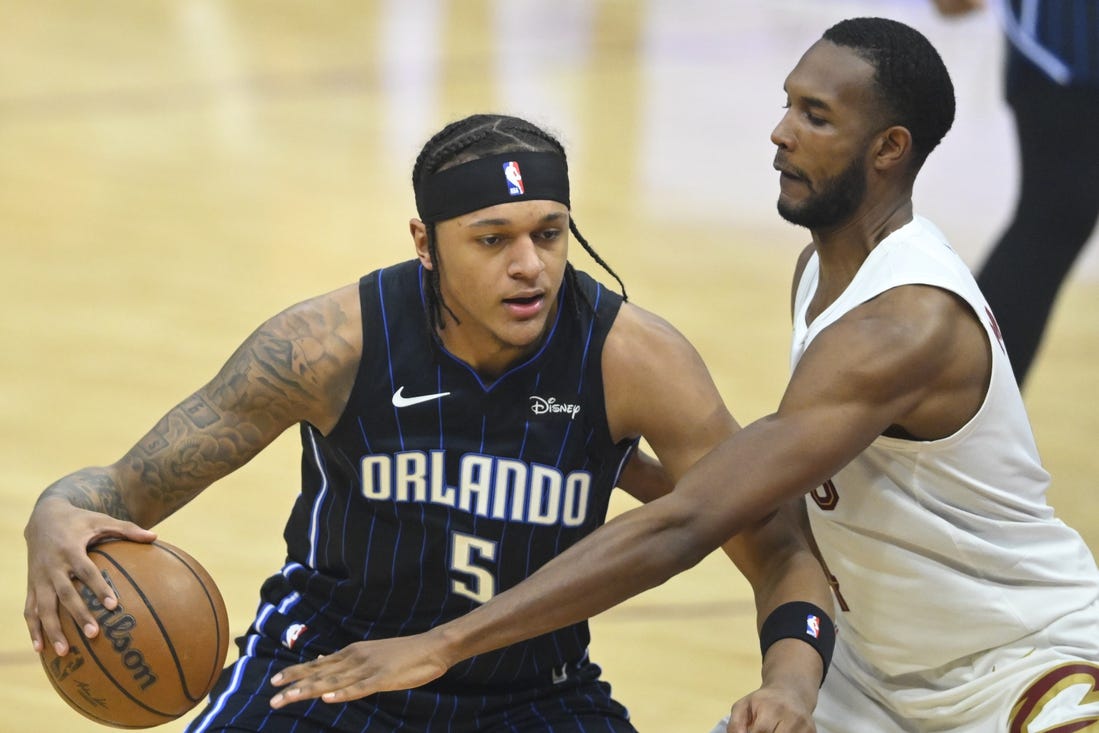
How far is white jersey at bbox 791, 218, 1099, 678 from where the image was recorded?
11.5 feet

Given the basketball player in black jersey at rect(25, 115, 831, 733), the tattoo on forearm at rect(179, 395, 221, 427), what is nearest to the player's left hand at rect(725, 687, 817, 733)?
the basketball player in black jersey at rect(25, 115, 831, 733)

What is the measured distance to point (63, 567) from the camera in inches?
138

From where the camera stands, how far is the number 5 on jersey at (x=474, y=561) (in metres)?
3.78

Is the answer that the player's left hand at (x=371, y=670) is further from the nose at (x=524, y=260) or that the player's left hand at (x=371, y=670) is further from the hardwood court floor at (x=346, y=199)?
the hardwood court floor at (x=346, y=199)

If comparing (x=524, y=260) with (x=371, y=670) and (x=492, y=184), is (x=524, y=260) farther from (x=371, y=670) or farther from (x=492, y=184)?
(x=371, y=670)

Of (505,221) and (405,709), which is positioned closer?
(505,221)

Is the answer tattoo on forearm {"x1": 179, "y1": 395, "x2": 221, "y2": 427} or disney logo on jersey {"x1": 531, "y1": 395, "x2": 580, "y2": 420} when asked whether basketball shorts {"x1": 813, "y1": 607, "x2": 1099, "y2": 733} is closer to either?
disney logo on jersey {"x1": 531, "y1": 395, "x2": 580, "y2": 420}

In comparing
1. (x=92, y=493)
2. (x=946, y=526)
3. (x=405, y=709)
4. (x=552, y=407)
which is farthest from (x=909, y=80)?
(x=92, y=493)

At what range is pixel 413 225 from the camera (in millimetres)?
3846

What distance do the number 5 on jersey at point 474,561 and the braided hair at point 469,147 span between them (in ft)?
1.64

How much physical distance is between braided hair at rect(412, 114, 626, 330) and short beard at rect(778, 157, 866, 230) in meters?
0.43

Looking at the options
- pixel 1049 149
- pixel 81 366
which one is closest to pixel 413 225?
pixel 1049 149

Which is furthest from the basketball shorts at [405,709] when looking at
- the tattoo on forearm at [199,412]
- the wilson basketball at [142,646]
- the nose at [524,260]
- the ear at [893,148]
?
the ear at [893,148]

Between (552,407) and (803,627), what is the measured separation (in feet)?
2.46
